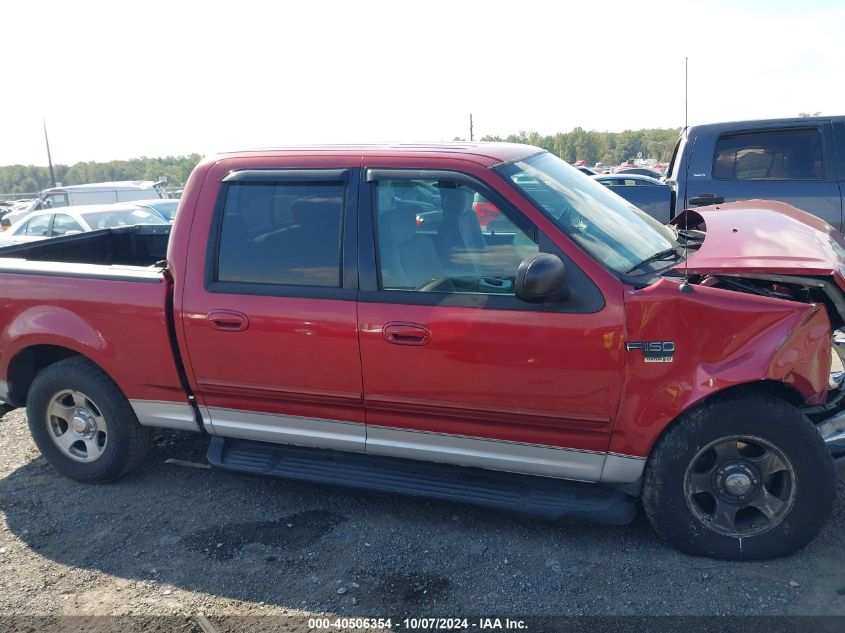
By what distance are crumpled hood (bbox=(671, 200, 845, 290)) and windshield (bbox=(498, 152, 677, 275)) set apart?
0.89 feet

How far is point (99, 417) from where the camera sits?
171 inches

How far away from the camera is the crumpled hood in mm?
3105

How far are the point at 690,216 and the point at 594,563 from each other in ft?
7.34

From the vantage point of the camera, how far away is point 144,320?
12.9ft

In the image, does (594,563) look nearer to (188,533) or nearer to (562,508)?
(562,508)

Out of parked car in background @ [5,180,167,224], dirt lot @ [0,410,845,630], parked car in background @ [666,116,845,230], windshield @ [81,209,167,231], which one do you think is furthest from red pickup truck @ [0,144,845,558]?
parked car in background @ [5,180,167,224]

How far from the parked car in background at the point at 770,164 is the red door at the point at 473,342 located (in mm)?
3554

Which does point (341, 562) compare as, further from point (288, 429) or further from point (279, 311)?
point (279, 311)

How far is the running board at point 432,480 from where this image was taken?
3346 mm

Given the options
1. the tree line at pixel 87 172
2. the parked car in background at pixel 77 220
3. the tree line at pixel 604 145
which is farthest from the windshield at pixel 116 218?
the tree line at pixel 87 172

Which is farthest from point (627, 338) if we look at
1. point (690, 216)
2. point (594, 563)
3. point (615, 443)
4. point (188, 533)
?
point (188, 533)

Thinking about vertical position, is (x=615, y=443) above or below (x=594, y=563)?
above

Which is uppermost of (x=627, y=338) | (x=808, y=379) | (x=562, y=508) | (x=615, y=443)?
(x=627, y=338)

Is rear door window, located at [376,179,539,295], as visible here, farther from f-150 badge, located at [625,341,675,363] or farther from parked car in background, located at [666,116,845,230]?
parked car in background, located at [666,116,845,230]
